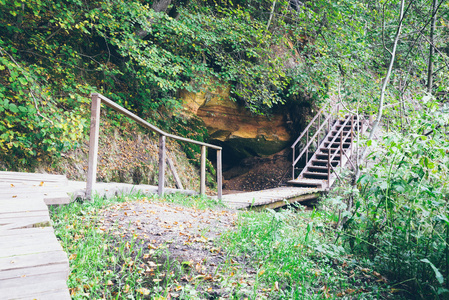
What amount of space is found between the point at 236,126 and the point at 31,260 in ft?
33.8

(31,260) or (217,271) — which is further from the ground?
(31,260)

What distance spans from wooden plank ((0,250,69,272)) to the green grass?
482mm

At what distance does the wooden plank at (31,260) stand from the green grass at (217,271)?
48cm

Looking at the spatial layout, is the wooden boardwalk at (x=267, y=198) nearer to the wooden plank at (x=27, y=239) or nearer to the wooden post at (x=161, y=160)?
the wooden post at (x=161, y=160)

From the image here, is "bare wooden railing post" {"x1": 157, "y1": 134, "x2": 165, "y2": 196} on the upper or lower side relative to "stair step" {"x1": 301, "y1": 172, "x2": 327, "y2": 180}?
upper

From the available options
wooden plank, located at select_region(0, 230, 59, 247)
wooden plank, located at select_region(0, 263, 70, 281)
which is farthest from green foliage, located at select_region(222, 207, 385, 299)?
wooden plank, located at select_region(0, 230, 59, 247)

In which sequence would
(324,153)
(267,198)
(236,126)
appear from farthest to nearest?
(236,126)
(324,153)
(267,198)

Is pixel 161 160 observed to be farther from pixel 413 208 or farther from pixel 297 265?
pixel 413 208

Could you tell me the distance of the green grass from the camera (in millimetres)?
1986

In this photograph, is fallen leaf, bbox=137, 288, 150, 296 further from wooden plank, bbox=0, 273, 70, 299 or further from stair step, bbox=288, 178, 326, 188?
stair step, bbox=288, 178, 326, 188

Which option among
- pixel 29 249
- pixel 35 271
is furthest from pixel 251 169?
pixel 35 271

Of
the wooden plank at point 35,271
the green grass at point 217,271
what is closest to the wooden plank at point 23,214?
the green grass at point 217,271

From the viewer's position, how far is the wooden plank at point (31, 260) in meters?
1.33

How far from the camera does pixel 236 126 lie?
11.5m
